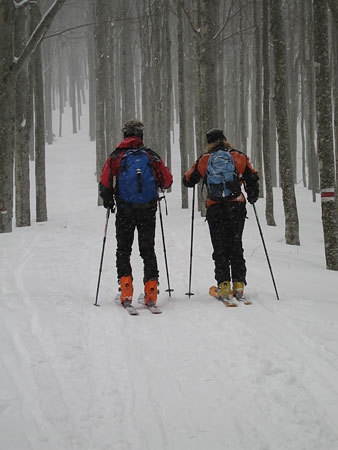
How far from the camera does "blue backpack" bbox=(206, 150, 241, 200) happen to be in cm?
551

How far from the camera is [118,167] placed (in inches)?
213

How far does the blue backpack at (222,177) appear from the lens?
5508mm

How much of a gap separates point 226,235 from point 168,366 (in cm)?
245

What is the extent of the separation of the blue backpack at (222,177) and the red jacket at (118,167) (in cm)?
54

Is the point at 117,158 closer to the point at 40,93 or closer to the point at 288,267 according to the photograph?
the point at 288,267

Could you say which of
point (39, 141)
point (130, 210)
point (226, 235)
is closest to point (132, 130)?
point (130, 210)

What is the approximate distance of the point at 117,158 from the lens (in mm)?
5410

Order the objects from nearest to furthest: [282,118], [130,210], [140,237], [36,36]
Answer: [130,210] < [140,237] < [36,36] < [282,118]

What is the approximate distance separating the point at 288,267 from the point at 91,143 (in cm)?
3909

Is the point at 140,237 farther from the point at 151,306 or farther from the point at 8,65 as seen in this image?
the point at 8,65

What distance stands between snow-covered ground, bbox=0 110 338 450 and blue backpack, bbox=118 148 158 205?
4.43 feet

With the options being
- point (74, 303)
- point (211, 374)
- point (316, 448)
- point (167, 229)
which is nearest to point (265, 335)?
point (211, 374)

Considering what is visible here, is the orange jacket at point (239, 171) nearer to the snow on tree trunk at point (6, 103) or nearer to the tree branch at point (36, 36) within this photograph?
the tree branch at point (36, 36)

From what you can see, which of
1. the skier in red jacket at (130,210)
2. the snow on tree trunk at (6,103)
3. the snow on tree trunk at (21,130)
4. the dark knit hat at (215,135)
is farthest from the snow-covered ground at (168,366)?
the snow on tree trunk at (21,130)
